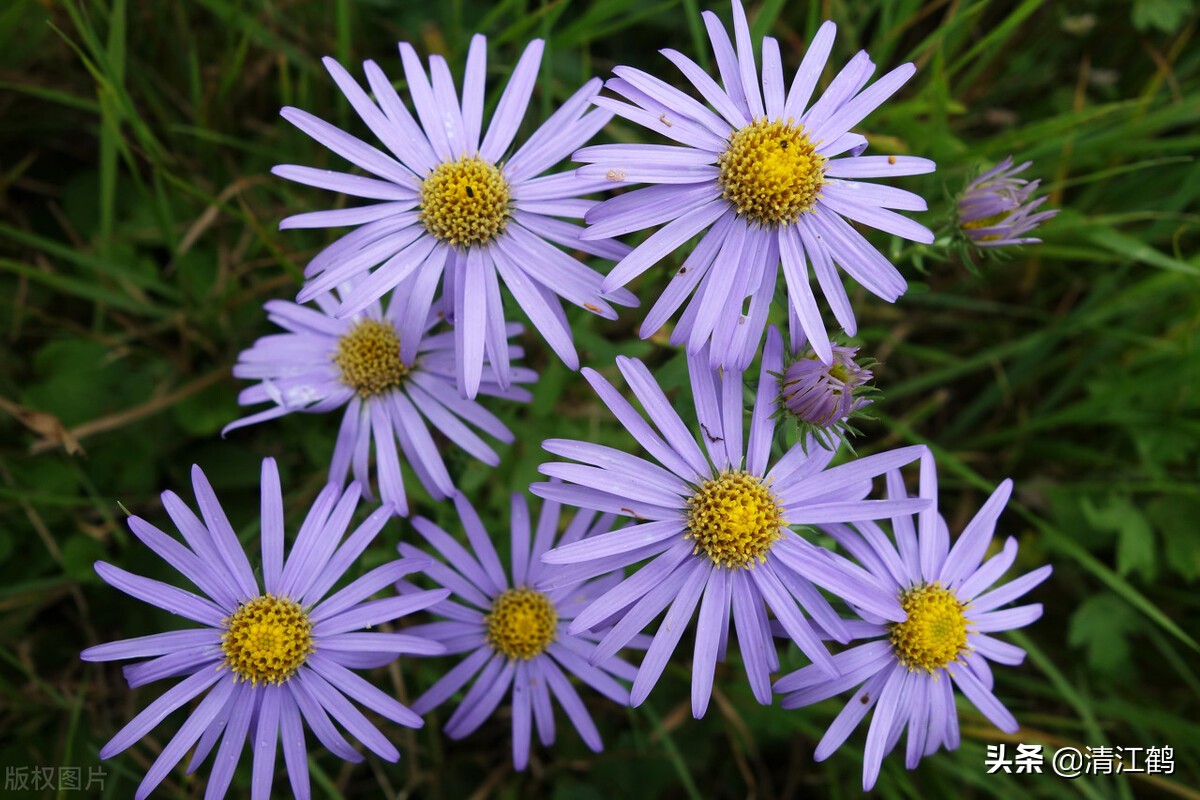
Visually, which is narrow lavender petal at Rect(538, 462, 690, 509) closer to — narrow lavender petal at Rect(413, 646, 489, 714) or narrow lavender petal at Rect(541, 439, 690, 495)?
narrow lavender petal at Rect(541, 439, 690, 495)

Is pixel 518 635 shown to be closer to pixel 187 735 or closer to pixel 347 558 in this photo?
pixel 347 558

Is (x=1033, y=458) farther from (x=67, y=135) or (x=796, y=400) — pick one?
(x=67, y=135)

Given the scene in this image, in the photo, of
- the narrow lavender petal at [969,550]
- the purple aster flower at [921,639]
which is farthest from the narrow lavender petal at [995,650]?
the narrow lavender petal at [969,550]

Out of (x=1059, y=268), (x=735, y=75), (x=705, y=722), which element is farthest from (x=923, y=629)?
(x=1059, y=268)

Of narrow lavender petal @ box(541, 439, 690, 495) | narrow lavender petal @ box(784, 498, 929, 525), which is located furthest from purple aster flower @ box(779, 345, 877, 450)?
narrow lavender petal @ box(541, 439, 690, 495)

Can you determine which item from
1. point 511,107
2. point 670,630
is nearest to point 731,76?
point 511,107

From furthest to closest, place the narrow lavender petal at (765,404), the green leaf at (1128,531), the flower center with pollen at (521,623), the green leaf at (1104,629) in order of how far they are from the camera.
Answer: the green leaf at (1104,629), the green leaf at (1128,531), the flower center with pollen at (521,623), the narrow lavender petal at (765,404)

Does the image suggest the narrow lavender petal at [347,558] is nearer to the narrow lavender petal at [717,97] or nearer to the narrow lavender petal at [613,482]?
the narrow lavender petal at [613,482]
